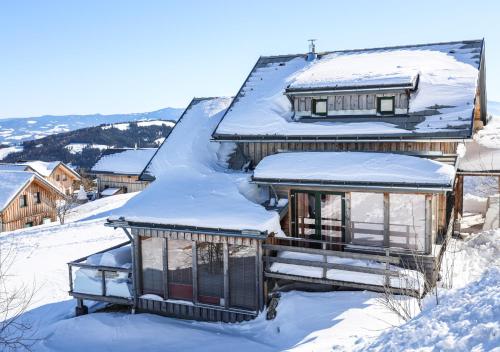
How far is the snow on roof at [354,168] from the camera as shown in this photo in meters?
12.7

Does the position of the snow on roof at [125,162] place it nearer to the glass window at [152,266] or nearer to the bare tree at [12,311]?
the bare tree at [12,311]

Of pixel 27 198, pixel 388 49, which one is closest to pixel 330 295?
pixel 388 49

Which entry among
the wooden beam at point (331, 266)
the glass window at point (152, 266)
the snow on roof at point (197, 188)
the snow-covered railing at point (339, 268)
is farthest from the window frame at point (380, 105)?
the glass window at point (152, 266)

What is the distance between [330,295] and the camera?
13.0 meters

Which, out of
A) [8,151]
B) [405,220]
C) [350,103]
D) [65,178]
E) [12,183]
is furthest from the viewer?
[8,151]

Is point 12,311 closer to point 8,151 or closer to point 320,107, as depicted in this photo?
point 320,107

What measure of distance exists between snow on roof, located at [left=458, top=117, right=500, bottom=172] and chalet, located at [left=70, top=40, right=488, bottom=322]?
1.07 m

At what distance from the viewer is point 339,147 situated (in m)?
15.5

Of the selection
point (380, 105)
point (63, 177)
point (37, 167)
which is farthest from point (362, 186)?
point (63, 177)

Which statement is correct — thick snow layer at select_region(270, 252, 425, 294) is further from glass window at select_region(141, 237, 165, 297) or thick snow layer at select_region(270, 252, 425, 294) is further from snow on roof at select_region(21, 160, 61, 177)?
snow on roof at select_region(21, 160, 61, 177)

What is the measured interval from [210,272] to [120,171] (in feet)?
127

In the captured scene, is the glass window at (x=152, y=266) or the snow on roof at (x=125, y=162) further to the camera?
the snow on roof at (x=125, y=162)

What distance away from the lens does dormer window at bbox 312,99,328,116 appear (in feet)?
53.6

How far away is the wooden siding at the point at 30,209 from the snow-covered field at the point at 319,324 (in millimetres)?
18388
